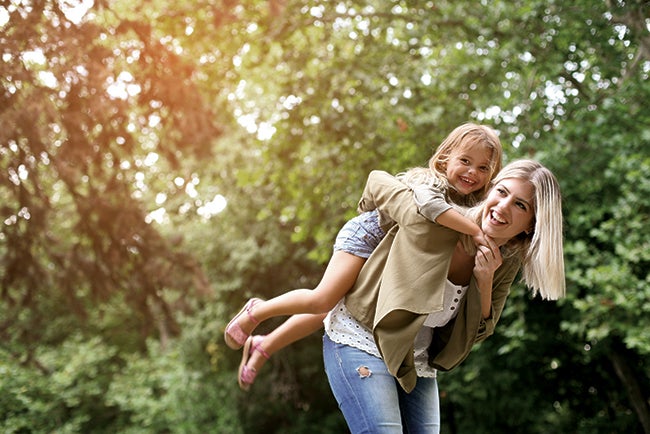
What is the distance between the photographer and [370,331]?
2.01m

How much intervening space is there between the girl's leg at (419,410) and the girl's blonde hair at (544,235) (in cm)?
45

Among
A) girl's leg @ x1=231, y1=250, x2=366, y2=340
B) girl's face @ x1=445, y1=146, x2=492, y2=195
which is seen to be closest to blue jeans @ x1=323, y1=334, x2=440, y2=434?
girl's leg @ x1=231, y1=250, x2=366, y2=340

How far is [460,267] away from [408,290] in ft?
0.85

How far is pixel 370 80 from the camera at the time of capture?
6535 mm

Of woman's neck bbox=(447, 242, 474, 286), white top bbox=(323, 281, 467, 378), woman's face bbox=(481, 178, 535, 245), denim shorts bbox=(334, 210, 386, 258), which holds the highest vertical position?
denim shorts bbox=(334, 210, 386, 258)

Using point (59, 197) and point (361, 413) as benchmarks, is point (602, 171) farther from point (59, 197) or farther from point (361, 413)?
point (59, 197)

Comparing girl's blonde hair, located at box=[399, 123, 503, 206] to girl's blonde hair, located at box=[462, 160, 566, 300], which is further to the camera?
girl's blonde hair, located at box=[399, 123, 503, 206]

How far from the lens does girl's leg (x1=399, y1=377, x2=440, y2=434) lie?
6.87ft

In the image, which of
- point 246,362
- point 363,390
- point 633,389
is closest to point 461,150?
point 363,390

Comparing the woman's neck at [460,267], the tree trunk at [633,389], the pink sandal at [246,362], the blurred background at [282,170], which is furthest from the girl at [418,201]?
the tree trunk at [633,389]

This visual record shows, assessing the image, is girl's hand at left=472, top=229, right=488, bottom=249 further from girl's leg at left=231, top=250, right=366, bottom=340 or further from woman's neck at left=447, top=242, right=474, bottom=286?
girl's leg at left=231, top=250, right=366, bottom=340

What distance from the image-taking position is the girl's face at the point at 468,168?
215cm

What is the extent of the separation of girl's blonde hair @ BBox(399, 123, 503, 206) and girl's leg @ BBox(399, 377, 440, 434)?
583mm

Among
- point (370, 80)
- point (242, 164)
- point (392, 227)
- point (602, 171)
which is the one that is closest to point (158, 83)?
point (370, 80)
